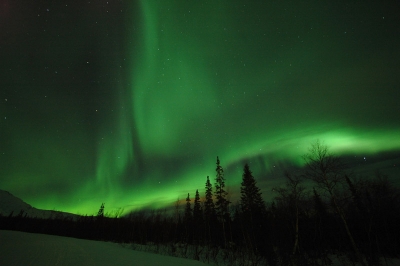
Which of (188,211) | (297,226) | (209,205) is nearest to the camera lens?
(297,226)

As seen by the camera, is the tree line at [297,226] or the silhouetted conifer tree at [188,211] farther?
the silhouetted conifer tree at [188,211]

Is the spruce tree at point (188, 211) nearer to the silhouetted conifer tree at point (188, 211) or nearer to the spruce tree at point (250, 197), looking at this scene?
the silhouetted conifer tree at point (188, 211)

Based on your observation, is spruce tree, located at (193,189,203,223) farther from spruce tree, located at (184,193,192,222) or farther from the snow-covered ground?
the snow-covered ground

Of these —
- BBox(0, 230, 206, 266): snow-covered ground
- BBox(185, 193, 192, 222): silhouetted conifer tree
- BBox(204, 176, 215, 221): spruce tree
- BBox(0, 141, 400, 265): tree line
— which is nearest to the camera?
BBox(0, 230, 206, 266): snow-covered ground

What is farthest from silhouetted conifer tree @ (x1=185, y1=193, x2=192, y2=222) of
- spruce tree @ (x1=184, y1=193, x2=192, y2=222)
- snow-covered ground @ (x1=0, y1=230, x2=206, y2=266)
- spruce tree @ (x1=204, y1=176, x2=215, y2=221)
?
snow-covered ground @ (x1=0, y1=230, x2=206, y2=266)

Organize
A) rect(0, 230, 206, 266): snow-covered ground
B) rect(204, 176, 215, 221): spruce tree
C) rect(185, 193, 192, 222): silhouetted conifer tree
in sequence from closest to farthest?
rect(0, 230, 206, 266): snow-covered ground, rect(204, 176, 215, 221): spruce tree, rect(185, 193, 192, 222): silhouetted conifer tree

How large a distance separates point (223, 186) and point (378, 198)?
2588 centimetres

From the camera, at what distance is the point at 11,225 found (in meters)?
61.4

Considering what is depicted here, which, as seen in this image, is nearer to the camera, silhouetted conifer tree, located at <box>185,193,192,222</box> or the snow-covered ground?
the snow-covered ground

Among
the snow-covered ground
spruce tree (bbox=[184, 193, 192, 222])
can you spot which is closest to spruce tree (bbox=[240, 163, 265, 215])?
spruce tree (bbox=[184, 193, 192, 222])

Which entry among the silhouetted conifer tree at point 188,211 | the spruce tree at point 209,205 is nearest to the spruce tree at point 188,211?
the silhouetted conifer tree at point 188,211

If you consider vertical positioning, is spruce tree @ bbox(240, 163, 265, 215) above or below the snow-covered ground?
above

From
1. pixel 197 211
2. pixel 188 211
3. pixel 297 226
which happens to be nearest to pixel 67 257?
pixel 297 226

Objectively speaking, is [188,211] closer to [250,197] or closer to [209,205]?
[209,205]
